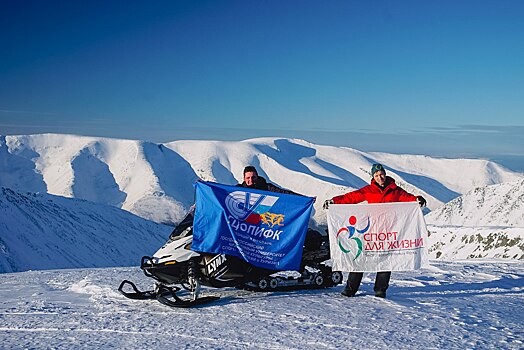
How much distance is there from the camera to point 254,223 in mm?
9344

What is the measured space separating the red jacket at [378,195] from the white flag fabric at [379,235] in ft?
0.27

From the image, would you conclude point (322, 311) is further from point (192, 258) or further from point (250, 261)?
point (192, 258)

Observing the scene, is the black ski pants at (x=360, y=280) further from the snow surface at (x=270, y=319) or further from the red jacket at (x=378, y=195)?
the red jacket at (x=378, y=195)

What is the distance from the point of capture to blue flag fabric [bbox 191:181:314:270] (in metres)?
9.16

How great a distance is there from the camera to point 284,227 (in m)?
9.45

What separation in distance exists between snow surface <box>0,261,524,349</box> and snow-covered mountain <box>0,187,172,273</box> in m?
66.1

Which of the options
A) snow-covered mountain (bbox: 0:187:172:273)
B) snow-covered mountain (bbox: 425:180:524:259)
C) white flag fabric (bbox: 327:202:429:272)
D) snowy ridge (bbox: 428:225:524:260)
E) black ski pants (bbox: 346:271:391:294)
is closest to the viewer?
black ski pants (bbox: 346:271:391:294)

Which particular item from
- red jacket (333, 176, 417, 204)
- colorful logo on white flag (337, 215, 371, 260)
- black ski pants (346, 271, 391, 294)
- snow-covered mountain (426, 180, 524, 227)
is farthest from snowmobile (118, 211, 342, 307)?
snow-covered mountain (426, 180, 524, 227)

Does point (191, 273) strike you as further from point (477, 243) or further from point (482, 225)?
point (482, 225)

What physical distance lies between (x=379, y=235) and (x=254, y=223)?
229 centimetres

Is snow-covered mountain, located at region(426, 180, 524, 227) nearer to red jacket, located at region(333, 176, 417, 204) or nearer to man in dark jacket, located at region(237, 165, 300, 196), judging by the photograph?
red jacket, located at region(333, 176, 417, 204)

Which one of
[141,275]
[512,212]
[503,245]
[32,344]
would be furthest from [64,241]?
[512,212]

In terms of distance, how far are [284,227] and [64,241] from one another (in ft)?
298

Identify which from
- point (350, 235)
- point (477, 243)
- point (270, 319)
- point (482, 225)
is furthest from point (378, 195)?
point (482, 225)
